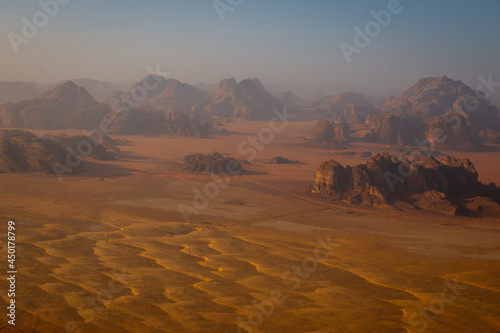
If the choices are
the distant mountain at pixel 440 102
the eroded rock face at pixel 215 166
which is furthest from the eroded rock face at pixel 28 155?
the distant mountain at pixel 440 102

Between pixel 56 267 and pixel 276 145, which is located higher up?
pixel 276 145

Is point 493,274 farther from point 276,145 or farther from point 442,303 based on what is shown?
point 276,145

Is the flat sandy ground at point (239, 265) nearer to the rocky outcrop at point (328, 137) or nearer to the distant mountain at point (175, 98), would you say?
the rocky outcrop at point (328, 137)

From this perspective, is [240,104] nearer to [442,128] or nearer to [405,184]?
[442,128]

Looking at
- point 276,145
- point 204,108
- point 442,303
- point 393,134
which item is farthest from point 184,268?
point 204,108

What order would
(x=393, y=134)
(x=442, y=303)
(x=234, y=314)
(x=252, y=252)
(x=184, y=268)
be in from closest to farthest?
(x=234, y=314) → (x=442, y=303) → (x=184, y=268) → (x=252, y=252) → (x=393, y=134)

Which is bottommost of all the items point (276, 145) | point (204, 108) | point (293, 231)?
point (293, 231)

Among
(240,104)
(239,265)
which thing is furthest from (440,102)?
(239,265)
